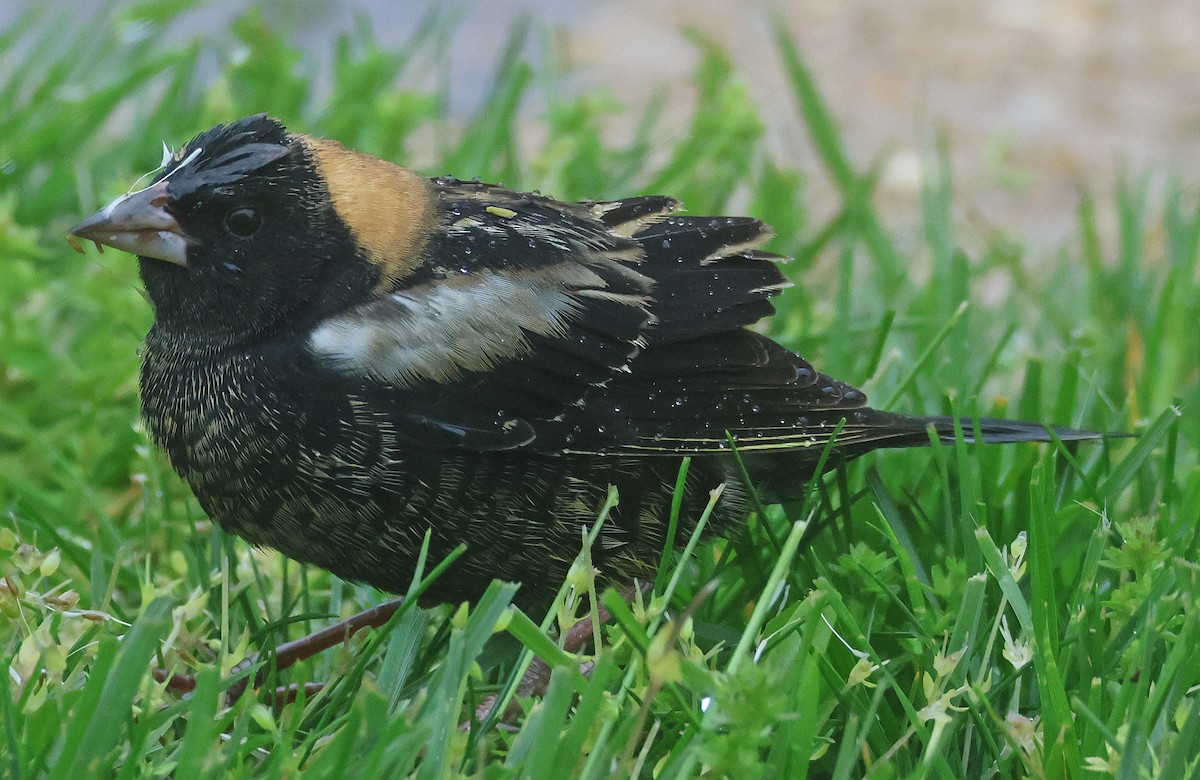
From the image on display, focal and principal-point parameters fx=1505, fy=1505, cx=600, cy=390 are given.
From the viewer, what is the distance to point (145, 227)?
2902 mm

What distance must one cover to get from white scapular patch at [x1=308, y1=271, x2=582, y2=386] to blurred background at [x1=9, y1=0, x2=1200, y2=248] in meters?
3.28

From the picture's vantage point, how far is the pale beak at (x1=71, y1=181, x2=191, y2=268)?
290 centimetres

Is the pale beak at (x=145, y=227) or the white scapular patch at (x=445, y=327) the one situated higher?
the pale beak at (x=145, y=227)

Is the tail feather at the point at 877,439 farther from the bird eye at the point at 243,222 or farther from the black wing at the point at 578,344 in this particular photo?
the bird eye at the point at 243,222

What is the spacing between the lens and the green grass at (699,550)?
2305 millimetres

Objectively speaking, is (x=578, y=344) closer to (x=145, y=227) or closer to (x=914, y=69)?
(x=145, y=227)

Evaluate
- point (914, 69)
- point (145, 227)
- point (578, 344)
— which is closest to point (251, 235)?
point (145, 227)

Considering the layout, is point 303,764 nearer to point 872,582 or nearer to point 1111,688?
point 872,582

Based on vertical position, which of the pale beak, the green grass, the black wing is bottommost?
the green grass

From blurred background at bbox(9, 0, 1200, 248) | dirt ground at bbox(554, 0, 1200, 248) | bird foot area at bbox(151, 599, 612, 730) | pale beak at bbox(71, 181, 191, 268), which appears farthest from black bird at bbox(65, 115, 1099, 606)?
dirt ground at bbox(554, 0, 1200, 248)

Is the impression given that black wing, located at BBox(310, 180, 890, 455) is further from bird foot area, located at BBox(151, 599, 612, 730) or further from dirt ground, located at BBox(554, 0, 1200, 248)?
dirt ground, located at BBox(554, 0, 1200, 248)

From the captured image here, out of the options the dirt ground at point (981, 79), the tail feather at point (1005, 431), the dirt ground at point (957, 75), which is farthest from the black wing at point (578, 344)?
the dirt ground at point (981, 79)

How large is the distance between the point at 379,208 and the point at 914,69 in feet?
16.2

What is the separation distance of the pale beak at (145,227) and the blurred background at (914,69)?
335 cm
